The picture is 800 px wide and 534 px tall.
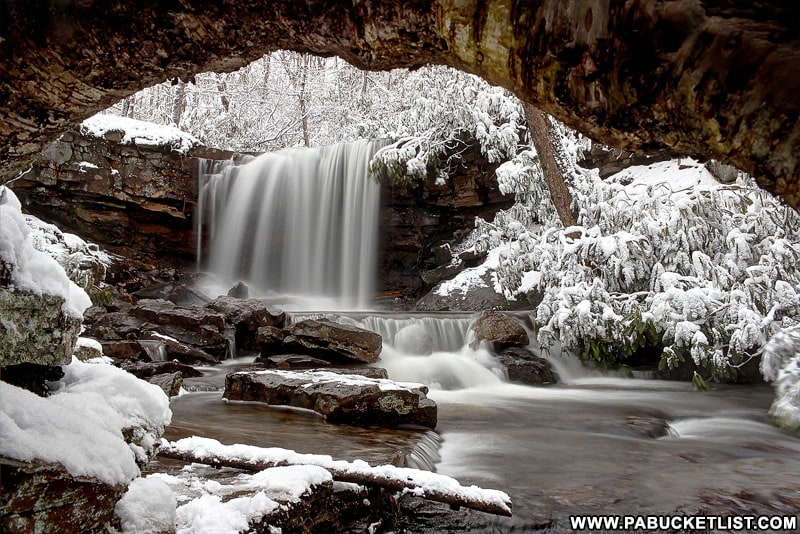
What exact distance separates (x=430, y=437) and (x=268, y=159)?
14.7 metres

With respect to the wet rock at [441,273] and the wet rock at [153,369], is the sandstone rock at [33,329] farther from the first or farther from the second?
the wet rock at [441,273]

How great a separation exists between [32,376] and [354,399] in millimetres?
3856

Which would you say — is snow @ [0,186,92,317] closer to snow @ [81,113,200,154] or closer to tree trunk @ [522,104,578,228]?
tree trunk @ [522,104,578,228]

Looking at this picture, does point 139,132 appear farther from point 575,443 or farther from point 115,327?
point 575,443

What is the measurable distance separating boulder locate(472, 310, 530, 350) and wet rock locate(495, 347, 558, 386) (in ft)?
0.99

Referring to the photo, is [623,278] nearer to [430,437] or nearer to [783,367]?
[783,367]

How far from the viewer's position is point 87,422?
1.76 meters

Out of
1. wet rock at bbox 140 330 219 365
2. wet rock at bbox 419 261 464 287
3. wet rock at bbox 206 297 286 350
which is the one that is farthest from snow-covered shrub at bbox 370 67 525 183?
wet rock at bbox 140 330 219 365

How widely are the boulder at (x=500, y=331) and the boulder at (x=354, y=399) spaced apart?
15.3ft

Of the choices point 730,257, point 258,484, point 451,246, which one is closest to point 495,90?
point 451,246

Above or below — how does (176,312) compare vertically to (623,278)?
below

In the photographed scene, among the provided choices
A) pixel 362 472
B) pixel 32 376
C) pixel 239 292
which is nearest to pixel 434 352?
pixel 239 292

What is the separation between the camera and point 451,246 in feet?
59.0

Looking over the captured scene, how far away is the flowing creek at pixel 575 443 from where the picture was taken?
13.3ft
